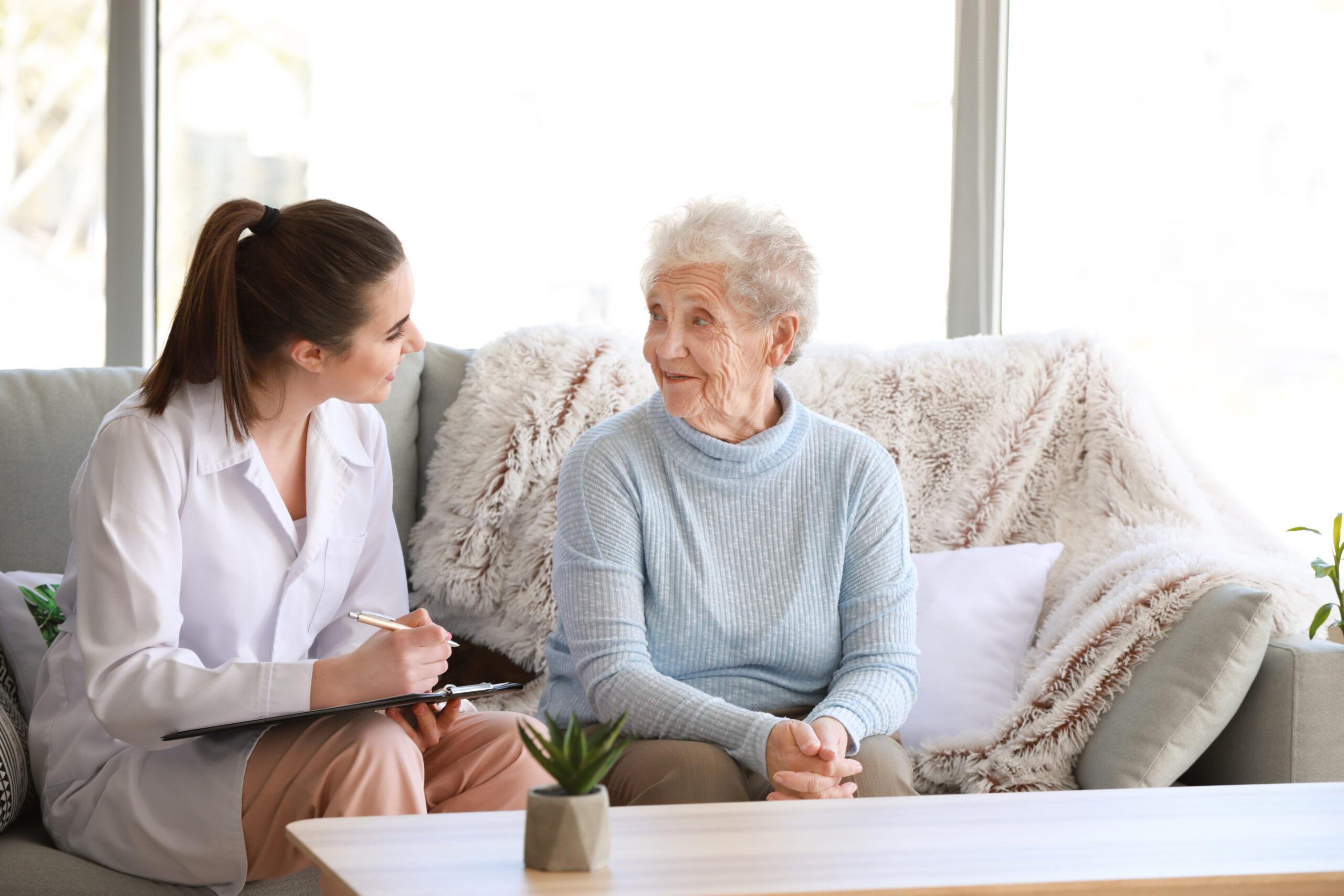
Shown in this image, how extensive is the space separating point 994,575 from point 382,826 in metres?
1.27

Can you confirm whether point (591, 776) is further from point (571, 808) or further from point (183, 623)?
point (183, 623)

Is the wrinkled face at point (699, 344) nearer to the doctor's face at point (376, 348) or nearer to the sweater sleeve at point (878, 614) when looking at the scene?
the sweater sleeve at point (878, 614)

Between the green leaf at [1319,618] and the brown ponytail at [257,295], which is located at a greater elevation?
the brown ponytail at [257,295]

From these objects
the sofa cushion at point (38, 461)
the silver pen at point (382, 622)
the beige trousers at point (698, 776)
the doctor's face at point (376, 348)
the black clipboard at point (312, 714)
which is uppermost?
the doctor's face at point (376, 348)

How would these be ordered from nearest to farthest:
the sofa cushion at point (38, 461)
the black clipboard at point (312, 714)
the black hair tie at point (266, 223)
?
the black clipboard at point (312, 714), the black hair tie at point (266, 223), the sofa cushion at point (38, 461)

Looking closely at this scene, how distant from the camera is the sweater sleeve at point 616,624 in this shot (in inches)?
56.7

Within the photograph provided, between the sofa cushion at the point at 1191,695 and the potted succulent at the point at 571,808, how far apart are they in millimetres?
991

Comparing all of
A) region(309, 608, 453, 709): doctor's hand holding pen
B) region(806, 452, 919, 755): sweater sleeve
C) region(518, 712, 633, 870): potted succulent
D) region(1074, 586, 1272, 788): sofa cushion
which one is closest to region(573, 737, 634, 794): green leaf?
region(518, 712, 633, 870): potted succulent

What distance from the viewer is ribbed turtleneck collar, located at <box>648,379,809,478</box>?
161 centimetres

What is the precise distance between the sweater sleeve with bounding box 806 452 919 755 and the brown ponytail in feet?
2.53

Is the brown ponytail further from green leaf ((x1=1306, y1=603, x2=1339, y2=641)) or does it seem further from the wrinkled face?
green leaf ((x1=1306, y1=603, x2=1339, y2=641))

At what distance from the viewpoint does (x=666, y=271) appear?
1644 millimetres

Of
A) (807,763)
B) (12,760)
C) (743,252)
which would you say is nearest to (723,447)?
(743,252)

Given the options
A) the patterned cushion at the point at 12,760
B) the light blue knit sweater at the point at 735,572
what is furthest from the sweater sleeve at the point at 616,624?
the patterned cushion at the point at 12,760
